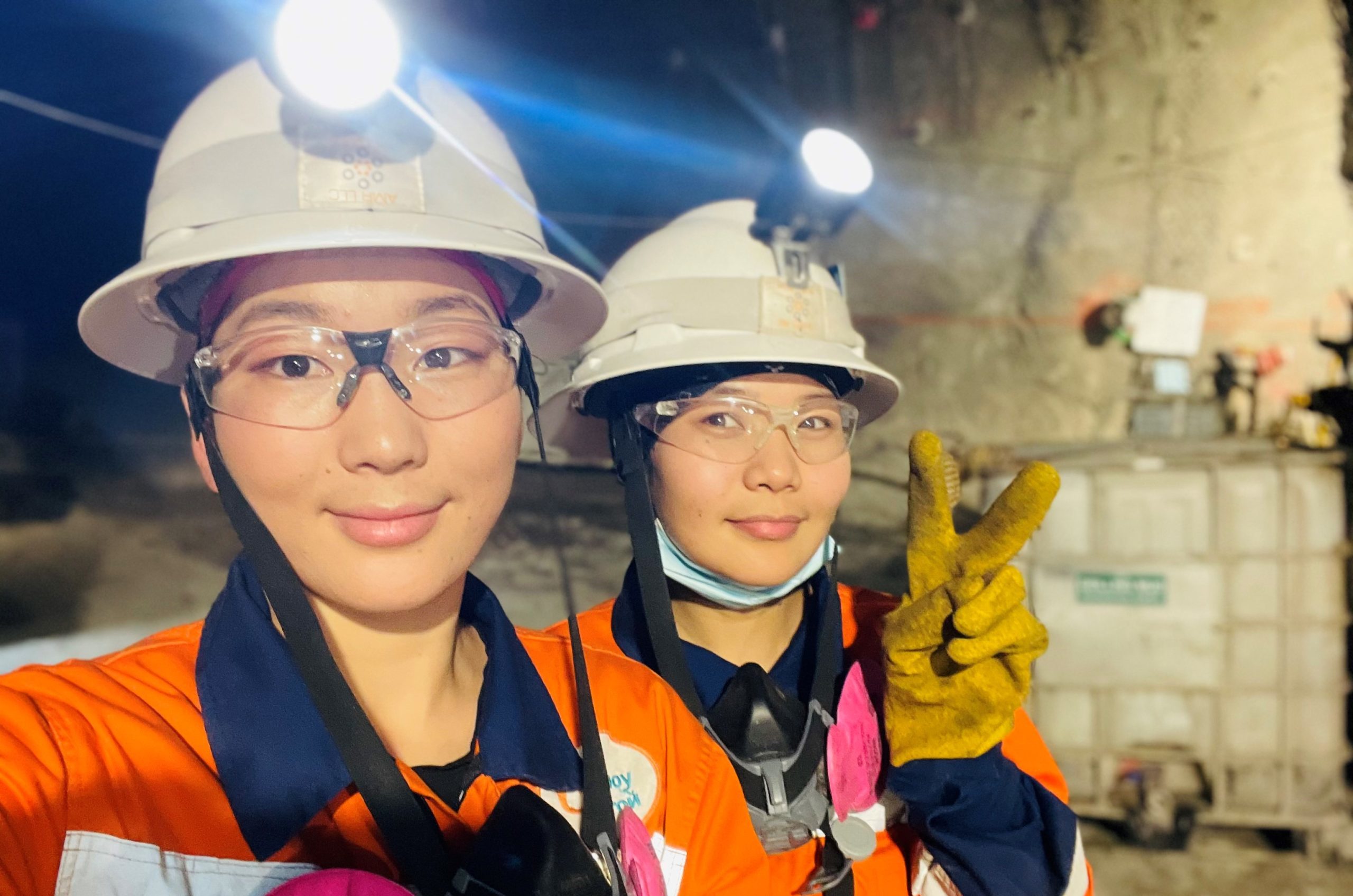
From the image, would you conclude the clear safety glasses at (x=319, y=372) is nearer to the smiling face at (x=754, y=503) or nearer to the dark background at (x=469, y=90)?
Answer: the smiling face at (x=754, y=503)

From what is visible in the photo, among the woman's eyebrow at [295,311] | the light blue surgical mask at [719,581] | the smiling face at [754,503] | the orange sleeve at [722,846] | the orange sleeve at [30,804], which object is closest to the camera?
the orange sleeve at [30,804]

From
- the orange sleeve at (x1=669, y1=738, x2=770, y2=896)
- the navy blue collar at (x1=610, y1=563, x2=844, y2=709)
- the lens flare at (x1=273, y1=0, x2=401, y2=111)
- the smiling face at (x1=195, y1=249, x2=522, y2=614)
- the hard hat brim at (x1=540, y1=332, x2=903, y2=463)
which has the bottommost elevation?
the orange sleeve at (x1=669, y1=738, x2=770, y2=896)

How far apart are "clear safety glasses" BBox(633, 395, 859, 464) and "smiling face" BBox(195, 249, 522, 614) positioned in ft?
2.57

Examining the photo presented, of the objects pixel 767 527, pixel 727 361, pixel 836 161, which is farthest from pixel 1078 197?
pixel 767 527

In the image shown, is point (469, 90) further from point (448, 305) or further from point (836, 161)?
point (448, 305)

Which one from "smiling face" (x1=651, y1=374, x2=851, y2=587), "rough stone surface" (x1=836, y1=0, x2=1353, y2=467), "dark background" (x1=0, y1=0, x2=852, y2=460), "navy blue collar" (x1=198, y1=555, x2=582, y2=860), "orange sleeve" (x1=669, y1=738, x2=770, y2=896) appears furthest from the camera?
"rough stone surface" (x1=836, y1=0, x2=1353, y2=467)

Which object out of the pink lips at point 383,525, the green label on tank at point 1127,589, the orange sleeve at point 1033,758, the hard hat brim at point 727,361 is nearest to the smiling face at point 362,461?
the pink lips at point 383,525

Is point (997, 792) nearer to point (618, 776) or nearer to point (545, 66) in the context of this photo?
point (618, 776)

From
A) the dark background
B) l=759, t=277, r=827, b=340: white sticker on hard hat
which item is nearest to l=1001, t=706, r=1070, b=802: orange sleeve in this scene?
l=759, t=277, r=827, b=340: white sticker on hard hat

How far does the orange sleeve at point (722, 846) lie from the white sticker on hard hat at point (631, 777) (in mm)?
105

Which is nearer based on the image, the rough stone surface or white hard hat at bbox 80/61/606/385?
white hard hat at bbox 80/61/606/385

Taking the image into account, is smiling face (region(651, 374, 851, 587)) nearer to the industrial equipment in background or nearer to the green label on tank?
the industrial equipment in background

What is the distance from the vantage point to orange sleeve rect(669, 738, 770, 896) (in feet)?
4.73

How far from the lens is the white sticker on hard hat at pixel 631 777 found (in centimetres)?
146
